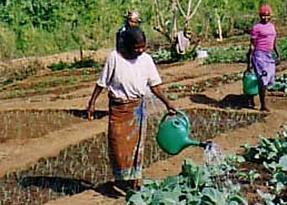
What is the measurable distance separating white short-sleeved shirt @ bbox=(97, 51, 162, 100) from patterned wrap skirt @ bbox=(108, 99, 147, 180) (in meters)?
0.10

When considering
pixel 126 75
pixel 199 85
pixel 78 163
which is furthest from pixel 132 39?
pixel 199 85

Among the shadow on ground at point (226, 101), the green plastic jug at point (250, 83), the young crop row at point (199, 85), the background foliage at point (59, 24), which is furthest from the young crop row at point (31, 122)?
the background foliage at point (59, 24)

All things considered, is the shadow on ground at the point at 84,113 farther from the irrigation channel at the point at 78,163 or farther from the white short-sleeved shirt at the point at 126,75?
the white short-sleeved shirt at the point at 126,75

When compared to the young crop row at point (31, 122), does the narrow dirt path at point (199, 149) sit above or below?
above

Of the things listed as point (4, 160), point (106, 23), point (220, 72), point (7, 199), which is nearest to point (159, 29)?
point (106, 23)

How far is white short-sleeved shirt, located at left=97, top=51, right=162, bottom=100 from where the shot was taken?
7.33m

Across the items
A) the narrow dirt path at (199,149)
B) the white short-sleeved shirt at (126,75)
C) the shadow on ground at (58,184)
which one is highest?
the white short-sleeved shirt at (126,75)

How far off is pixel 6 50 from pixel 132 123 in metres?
14.7

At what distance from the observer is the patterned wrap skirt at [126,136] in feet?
24.3

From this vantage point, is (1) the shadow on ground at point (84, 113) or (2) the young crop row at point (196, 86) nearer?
(1) the shadow on ground at point (84, 113)

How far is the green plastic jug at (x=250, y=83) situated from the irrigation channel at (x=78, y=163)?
0.44 meters

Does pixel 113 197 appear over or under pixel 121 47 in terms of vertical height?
under

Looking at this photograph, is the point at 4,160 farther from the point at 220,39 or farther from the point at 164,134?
the point at 220,39

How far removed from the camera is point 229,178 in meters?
7.58
